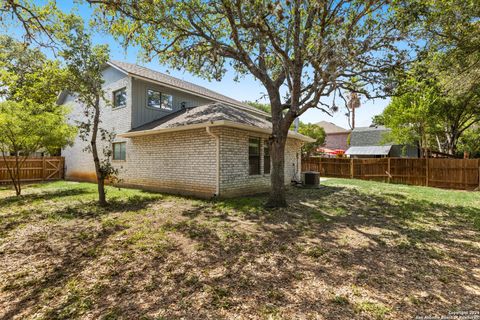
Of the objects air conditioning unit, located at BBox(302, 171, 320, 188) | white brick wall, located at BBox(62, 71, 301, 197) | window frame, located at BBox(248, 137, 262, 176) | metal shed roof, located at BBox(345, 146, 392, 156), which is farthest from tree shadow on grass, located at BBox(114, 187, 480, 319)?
metal shed roof, located at BBox(345, 146, 392, 156)

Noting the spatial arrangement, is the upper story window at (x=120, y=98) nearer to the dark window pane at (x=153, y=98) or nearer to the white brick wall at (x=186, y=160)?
the white brick wall at (x=186, y=160)

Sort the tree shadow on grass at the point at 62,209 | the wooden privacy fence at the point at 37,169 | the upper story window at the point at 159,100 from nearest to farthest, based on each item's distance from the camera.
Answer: the tree shadow on grass at the point at 62,209 < the upper story window at the point at 159,100 < the wooden privacy fence at the point at 37,169

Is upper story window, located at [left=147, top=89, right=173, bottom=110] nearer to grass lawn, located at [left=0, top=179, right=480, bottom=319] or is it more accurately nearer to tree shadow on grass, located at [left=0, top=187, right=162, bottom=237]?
tree shadow on grass, located at [left=0, top=187, right=162, bottom=237]

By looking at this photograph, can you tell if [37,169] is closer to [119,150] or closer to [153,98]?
→ [119,150]

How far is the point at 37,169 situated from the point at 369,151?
30.0 metres

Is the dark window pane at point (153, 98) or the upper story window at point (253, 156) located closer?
the upper story window at point (253, 156)

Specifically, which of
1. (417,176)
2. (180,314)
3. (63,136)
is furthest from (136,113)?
(417,176)

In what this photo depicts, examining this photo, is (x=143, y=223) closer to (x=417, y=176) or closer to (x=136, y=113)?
(x=136, y=113)

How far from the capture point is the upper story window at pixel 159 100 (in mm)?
12938

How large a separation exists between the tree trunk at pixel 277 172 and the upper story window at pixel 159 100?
8585mm

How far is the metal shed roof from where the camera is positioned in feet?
80.7

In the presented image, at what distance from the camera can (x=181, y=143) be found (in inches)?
390

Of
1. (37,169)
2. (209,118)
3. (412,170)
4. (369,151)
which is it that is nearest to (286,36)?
(209,118)

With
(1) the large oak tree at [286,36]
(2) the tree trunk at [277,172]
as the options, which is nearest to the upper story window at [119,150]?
(1) the large oak tree at [286,36]
